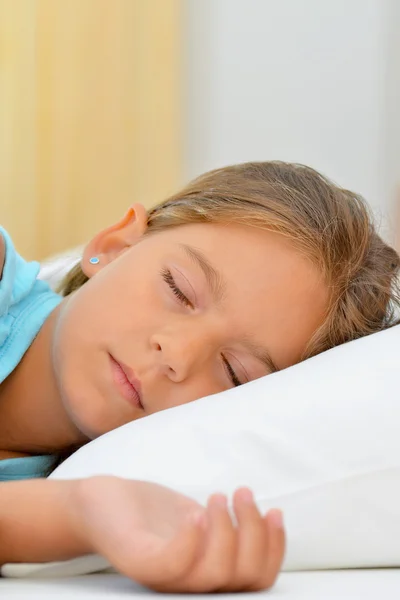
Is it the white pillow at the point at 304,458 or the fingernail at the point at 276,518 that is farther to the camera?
the white pillow at the point at 304,458

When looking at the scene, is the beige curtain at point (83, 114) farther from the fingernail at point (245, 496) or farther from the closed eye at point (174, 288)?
the fingernail at point (245, 496)

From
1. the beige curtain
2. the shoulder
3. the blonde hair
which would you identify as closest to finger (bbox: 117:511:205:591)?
the blonde hair

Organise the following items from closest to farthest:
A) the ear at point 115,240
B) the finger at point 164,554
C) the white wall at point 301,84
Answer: the finger at point 164,554 < the ear at point 115,240 < the white wall at point 301,84

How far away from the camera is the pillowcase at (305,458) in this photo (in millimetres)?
724

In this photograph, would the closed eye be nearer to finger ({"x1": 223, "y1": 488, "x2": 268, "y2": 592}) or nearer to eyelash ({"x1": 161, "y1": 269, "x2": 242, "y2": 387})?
eyelash ({"x1": 161, "y1": 269, "x2": 242, "y2": 387})

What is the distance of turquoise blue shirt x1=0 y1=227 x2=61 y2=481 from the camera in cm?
117

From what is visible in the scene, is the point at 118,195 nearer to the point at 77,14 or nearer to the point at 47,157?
the point at 47,157

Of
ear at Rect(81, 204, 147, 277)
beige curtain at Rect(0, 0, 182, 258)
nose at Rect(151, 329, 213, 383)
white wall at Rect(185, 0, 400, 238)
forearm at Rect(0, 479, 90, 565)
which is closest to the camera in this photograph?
forearm at Rect(0, 479, 90, 565)

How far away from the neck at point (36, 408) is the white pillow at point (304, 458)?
0.35 metres

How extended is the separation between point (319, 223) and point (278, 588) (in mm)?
646

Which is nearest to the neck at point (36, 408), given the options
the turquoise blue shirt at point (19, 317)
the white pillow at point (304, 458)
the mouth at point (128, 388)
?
the turquoise blue shirt at point (19, 317)

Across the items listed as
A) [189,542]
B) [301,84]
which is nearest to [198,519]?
[189,542]

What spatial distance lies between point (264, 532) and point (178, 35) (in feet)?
7.81

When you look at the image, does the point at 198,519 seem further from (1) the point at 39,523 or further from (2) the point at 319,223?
(2) the point at 319,223
